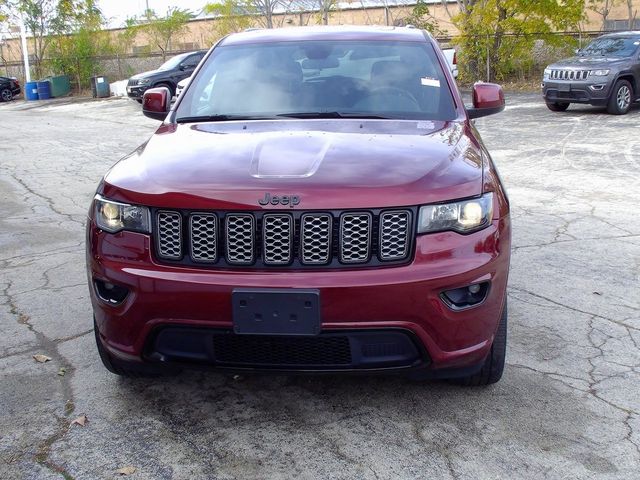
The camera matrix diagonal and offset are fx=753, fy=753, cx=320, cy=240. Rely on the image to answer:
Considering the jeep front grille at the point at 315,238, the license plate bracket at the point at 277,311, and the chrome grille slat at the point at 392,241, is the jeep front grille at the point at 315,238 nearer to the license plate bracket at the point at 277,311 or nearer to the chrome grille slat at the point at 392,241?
the chrome grille slat at the point at 392,241

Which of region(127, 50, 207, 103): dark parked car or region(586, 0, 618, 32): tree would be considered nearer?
region(127, 50, 207, 103): dark parked car

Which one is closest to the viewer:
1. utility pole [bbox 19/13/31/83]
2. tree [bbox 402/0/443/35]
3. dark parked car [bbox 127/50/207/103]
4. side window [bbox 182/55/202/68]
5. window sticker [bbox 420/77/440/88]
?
window sticker [bbox 420/77/440/88]

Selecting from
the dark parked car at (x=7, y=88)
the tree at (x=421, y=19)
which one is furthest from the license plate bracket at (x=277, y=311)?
the dark parked car at (x=7, y=88)

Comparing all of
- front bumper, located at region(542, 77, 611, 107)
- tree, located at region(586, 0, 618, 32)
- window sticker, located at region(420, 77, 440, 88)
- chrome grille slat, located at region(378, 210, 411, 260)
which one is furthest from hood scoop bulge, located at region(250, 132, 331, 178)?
tree, located at region(586, 0, 618, 32)

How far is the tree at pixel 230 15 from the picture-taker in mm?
33594

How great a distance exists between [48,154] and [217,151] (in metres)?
10.1

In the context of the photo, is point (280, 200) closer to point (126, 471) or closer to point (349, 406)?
point (349, 406)

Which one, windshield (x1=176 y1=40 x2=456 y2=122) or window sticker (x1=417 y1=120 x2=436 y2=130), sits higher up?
windshield (x1=176 y1=40 x2=456 y2=122)

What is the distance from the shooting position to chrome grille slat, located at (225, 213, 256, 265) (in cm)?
296

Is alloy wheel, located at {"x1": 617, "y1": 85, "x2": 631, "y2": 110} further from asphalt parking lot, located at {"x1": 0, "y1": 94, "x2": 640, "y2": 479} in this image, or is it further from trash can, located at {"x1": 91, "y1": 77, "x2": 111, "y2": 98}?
trash can, located at {"x1": 91, "y1": 77, "x2": 111, "y2": 98}

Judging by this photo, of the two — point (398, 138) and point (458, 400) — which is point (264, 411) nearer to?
point (458, 400)

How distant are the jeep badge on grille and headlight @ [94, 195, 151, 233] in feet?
1.66

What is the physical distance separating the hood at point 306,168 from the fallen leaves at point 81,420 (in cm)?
101

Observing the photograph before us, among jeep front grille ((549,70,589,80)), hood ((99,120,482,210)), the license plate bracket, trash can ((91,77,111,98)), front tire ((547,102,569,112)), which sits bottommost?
trash can ((91,77,111,98))
